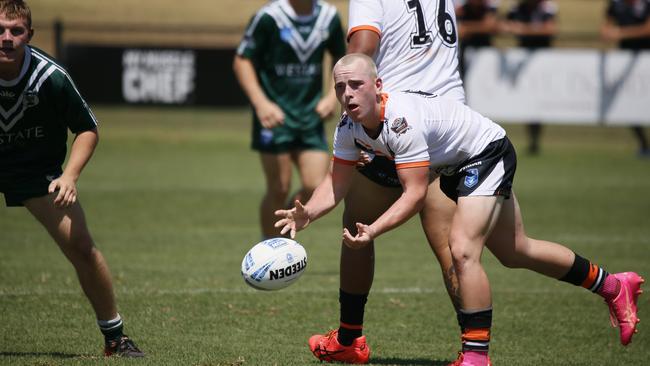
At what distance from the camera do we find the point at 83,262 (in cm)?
571

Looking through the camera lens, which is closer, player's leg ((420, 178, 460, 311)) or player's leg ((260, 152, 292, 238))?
player's leg ((420, 178, 460, 311))

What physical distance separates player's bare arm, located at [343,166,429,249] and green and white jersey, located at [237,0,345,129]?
12.3 feet

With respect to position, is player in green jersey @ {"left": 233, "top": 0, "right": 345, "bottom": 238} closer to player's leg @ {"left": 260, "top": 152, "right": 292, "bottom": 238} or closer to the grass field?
player's leg @ {"left": 260, "top": 152, "right": 292, "bottom": 238}

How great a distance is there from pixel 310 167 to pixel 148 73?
11959 mm

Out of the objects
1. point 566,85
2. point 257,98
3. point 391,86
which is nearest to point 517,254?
point 391,86

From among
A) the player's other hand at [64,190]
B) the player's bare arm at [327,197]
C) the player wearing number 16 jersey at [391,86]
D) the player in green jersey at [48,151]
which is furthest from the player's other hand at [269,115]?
the player's other hand at [64,190]

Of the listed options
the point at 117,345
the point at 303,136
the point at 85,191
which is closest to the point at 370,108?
the point at 117,345

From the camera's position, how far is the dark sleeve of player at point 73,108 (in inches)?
223

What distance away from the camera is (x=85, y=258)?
5695 millimetres

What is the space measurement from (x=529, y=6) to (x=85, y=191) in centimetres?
971

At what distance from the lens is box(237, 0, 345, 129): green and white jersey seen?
28.7ft

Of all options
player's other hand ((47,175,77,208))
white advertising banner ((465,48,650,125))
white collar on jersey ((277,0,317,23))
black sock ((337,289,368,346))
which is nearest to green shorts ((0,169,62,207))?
player's other hand ((47,175,77,208))

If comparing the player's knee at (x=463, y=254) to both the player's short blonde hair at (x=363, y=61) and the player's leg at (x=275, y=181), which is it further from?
the player's leg at (x=275, y=181)

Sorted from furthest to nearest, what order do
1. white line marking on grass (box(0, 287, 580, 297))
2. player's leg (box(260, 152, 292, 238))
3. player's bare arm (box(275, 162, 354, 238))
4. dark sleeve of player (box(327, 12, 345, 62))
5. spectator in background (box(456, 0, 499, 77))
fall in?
spectator in background (box(456, 0, 499, 77)) < dark sleeve of player (box(327, 12, 345, 62)) < player's leg (box(260, 152, 292, 238)) < white line marking on grass (box(0, 287, 580, 297)) < player's bare arm (box(275, 162, 354, 238))
